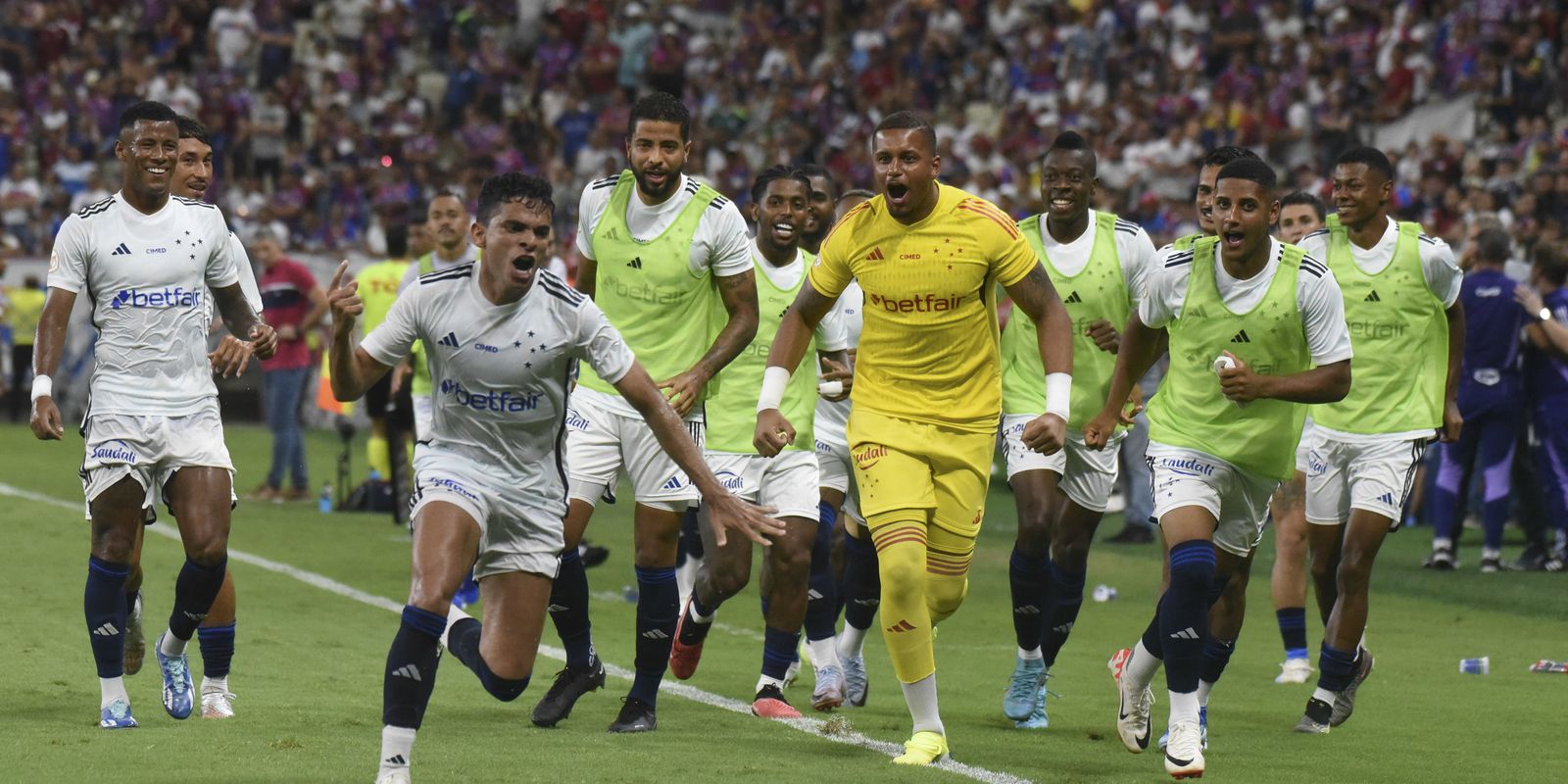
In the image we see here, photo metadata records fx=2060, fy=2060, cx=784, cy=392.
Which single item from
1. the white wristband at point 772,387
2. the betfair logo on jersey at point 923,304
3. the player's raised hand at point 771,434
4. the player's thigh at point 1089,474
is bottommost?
the player's thigh at point 1089,474

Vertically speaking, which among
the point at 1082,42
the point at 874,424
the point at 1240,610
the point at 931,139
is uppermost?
the point at 1082,42

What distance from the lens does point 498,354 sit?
7.28 m

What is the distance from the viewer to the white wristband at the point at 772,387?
827 centimetres

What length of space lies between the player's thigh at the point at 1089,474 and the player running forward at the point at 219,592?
394cm

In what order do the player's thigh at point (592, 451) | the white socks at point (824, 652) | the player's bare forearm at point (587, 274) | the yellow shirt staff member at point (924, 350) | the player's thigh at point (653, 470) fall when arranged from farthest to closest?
1. the white socks at point (824, 652)
2. the player's bare forearm at point (587, 274)
3. the player's thigh at point (592, 451)
4. the player's thigh at point (653, 470)
5. the yellow shirt staff member at point (924, 350)

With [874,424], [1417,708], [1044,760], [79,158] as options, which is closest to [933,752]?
[1044,760]

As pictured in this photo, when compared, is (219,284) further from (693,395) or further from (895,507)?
(895,507)

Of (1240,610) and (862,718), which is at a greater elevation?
(1240,610)

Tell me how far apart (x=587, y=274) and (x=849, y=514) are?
2168mm

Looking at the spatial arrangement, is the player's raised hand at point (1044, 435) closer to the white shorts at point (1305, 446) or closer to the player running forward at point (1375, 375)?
the player running forward at point (1375, 375)

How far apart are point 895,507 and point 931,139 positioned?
1507 mm

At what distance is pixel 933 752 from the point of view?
8.02 m

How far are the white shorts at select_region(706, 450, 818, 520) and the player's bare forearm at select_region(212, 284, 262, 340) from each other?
224 centimetres

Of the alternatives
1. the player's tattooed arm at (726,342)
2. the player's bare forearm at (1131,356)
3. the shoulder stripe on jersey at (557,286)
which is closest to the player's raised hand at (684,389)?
the player's tattooed arm at (726,342)
